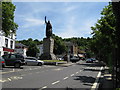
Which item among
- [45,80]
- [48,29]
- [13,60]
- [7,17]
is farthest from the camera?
[48,29]

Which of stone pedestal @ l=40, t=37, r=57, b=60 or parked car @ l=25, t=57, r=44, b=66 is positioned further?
stone pedestal @ l=40, t=37, r=57, b=60

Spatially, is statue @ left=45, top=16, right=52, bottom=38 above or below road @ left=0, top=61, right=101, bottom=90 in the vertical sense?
above

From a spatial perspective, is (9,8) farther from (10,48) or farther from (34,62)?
(10,48)

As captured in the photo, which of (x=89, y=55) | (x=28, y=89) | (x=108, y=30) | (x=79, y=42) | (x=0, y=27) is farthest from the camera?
(x=79, y=42)

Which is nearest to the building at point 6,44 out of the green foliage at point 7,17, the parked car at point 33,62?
the parked car at point 33,62

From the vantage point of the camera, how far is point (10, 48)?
4644 cm

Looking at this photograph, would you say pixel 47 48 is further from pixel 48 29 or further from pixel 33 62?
pixel 33 62

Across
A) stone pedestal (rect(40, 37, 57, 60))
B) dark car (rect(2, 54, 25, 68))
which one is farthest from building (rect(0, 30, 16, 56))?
dark car (rect(2, 54, 25, 68))

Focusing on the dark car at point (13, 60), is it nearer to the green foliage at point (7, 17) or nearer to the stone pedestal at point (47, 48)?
the green foliage at point (7, 17)

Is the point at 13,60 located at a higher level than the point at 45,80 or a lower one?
higher

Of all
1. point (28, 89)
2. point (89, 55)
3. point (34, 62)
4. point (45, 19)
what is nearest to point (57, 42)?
point (89, 55)

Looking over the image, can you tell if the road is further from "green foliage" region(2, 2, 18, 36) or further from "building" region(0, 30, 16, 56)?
"building" region(0, 30, 16, 56)

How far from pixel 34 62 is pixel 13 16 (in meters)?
8.78

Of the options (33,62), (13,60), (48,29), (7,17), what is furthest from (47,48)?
(13,60)
